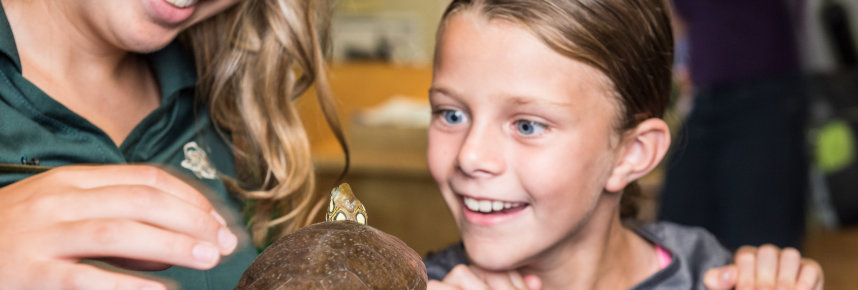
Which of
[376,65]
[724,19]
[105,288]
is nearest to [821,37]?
[724,19]

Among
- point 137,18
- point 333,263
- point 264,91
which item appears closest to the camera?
point 333,263

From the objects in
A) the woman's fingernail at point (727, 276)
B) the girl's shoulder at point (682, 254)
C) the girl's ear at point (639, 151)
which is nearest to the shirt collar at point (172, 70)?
the girl's ear at point (639, 151)

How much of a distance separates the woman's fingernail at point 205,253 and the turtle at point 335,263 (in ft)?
0.30

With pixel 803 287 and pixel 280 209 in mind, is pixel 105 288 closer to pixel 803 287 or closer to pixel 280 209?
pixel 280 209

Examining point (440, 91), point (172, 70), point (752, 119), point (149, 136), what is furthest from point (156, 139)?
point (752, 119)

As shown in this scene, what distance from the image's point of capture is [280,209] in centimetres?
155

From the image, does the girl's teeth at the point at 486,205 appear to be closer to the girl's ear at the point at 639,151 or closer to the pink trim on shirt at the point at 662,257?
the girl's ear at the point at 639,151

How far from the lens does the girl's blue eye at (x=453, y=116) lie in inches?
50.6

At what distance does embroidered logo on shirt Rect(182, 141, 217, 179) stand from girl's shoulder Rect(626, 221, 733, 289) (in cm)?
82

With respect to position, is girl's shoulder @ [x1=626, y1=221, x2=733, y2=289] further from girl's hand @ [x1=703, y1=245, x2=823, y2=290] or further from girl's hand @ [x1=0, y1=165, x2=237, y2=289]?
girl's hand @ [x1=0, y1=165, x2=237, y2=289]

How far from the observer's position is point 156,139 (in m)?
1.36

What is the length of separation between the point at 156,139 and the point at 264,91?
245 millimetres

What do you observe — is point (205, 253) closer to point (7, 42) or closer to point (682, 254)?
point (7, 42)

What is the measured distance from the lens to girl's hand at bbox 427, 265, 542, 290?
4.00ft
